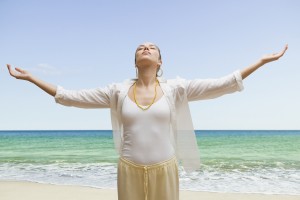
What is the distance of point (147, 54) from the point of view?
7.97ft

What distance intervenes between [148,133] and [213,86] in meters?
0.50

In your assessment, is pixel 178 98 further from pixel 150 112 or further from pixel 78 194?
pixel 78 194

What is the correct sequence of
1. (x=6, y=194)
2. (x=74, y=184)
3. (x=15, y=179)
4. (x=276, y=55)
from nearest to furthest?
1. (x=276, y=55)
2. (x=6, y=194)
3. (x=74, y=184)
4. (x=15, y=179)

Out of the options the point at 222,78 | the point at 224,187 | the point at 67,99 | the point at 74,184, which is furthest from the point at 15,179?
the point at 222,78

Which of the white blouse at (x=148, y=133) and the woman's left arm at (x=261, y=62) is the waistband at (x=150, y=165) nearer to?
the white blouse at (x=148, y=133)

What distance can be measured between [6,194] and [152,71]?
472 centimetres

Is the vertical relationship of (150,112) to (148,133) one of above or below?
above

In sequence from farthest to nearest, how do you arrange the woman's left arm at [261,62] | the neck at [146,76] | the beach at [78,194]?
the beach at [78,194]
the neck at [146,76]
the woman's left arm at [261,62]

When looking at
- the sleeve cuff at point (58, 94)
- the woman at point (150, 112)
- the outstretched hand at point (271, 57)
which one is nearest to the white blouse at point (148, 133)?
the woman at point (150, 112)

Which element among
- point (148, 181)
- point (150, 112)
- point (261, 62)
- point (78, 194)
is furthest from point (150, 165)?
point (78, 194)

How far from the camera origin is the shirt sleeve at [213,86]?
2.38m

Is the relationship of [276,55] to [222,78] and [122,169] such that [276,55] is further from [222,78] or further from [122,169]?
[122,169]

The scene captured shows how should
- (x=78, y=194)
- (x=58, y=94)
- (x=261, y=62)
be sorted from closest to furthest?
(x=261, y=62)
(x=58, y=94)
(x=78, y=194)

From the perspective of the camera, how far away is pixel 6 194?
6.23 m
